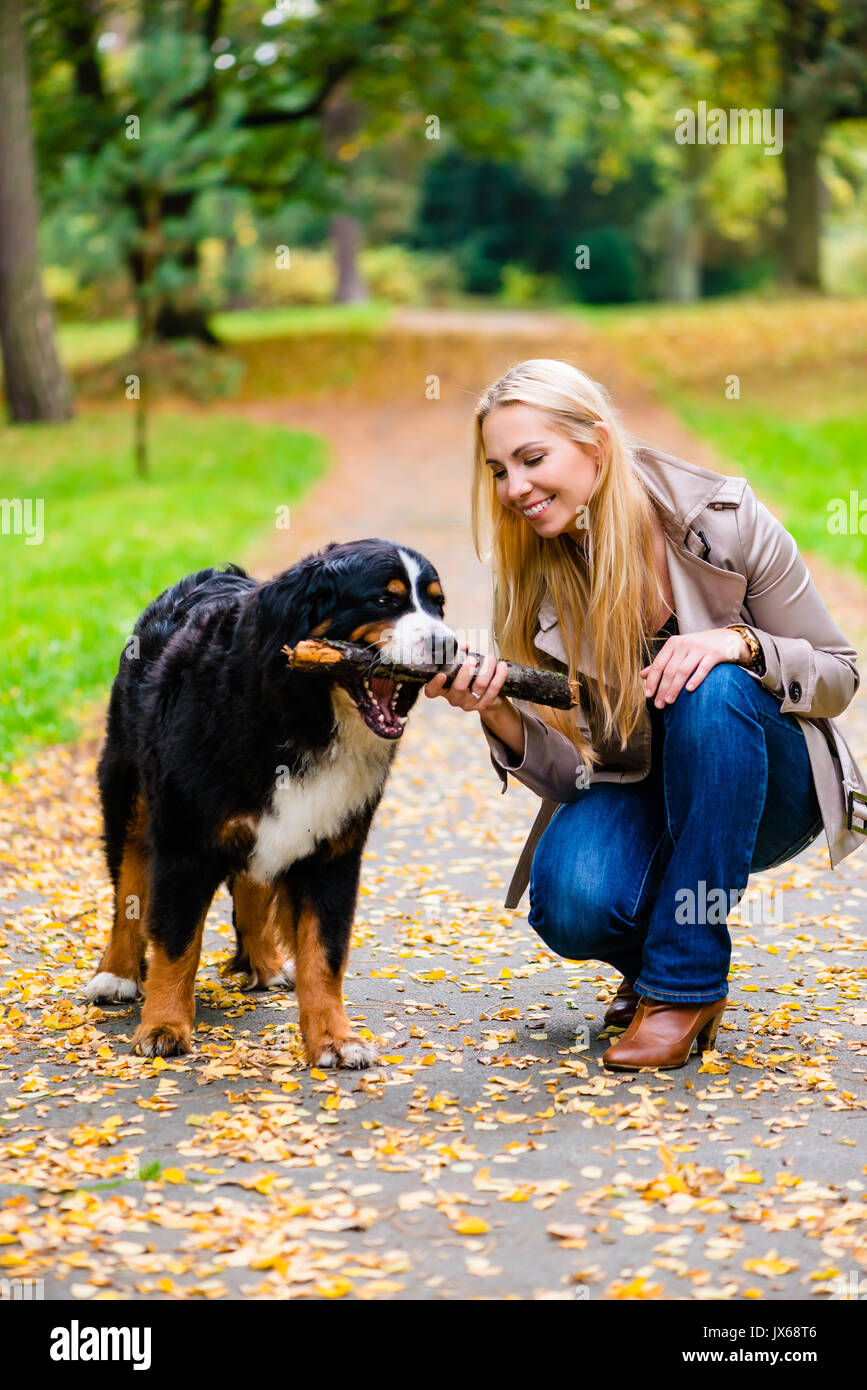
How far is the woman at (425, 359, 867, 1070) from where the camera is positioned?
12.0 feet

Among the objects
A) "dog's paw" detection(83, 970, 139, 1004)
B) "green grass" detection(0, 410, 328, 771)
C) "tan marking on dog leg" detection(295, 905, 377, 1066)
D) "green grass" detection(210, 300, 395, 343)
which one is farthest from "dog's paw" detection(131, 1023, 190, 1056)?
"green grass" detection(210, 300, 395, 343)

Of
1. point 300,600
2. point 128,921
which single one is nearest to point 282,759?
point 300,600

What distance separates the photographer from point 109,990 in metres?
4.30

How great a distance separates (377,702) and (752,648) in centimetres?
101

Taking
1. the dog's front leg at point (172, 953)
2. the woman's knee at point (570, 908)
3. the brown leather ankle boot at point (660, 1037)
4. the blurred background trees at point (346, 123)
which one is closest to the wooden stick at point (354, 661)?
the woman's knee at point (570, 908)

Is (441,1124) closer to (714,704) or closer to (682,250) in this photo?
(714,704)

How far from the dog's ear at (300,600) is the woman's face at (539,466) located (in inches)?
21.1

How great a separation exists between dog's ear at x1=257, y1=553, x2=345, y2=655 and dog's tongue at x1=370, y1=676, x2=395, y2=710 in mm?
216

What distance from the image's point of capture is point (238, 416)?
2145 cm

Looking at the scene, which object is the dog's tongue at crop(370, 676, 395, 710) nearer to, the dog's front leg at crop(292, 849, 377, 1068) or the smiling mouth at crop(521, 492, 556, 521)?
the dog's front leg at crop(292, 849, 377, 1068)

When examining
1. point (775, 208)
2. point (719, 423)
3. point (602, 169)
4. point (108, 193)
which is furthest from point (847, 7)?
point (775, 208)

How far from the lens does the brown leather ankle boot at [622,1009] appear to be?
13.3ft
